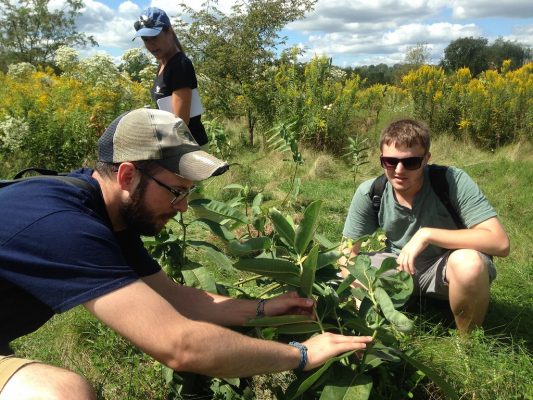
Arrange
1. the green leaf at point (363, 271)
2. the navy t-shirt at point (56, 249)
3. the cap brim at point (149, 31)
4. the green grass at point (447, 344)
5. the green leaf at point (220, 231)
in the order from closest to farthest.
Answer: the navy t-shirt at point (56, 249)
the green leaf at point (363, 271)
the green leaf at point (220, 231)
the green grass at point (447, 344)
the cap brim at point (149, 31)

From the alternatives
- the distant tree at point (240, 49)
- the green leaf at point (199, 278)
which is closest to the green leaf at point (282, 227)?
the green leaf at point (199, 278)

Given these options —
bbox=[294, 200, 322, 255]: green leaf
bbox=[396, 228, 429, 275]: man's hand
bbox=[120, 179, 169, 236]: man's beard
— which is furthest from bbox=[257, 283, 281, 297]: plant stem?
bbox=[396, 228, 429, 275]: man's hand

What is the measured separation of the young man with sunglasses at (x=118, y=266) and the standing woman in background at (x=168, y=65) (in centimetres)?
188

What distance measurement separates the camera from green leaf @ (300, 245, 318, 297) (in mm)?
1637

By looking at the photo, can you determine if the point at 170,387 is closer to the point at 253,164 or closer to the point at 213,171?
the point at 213,171

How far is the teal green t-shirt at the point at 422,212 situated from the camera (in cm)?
266

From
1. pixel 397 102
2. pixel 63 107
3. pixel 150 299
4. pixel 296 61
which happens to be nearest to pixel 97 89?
pixel 63 107

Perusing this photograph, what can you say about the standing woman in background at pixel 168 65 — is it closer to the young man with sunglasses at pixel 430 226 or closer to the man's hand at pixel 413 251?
the young man with sunglasses at pixel 430 226

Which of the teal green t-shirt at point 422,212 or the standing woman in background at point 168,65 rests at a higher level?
the standing woman in background at point 168,65

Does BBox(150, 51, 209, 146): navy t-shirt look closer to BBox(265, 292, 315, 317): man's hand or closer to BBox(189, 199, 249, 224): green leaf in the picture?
BBox(189, 199, 249, 224): green leaf

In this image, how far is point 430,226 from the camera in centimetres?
284

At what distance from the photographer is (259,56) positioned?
9.55 meters

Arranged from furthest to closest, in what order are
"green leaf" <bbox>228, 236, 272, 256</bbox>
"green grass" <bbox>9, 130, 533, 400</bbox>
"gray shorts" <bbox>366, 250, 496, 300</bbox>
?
"gray shorts" <bbox>366, 250, 496, 300</bbox>
"green grass" <bbox>9, 130, 533, 400</bbox>
"green leaf" <bbox>228, 236, 272, 256</bbox>

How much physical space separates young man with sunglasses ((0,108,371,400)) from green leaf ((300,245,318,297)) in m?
0.06
